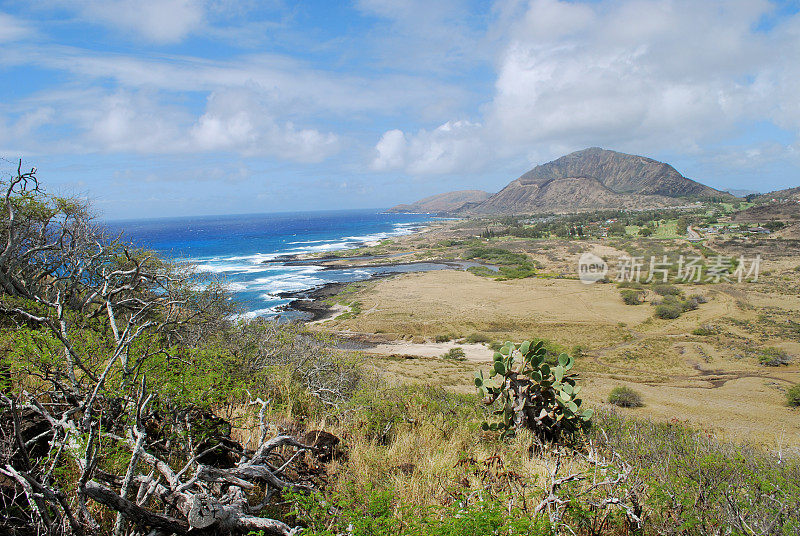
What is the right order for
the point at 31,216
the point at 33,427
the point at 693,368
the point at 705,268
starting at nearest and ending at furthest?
the point at 33,427
the point at 31,216
the point at 693,368
the point at 705,268

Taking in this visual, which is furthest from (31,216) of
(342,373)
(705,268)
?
(705,268)

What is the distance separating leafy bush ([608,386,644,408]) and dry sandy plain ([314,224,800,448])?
43 cm

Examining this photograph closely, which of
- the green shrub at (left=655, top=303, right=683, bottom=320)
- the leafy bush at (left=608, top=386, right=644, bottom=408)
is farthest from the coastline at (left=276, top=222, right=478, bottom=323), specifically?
the green shrub at (left=655, top=303, right=683, bottom=320)

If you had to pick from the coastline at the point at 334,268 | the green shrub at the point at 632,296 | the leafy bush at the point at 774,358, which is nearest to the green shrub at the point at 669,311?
the green shrub at the point at 632,296

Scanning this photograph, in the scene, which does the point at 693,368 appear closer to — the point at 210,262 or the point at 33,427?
the point at 33,427

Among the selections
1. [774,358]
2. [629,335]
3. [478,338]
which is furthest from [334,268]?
[774,358]

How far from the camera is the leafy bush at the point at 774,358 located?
21.1 metres

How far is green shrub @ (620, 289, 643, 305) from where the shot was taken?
3578 centimetres

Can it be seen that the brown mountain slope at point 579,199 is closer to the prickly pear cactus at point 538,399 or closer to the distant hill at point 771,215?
the distant hill at point 771,215

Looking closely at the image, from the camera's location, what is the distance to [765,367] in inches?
827

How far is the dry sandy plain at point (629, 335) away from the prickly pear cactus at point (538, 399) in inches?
268

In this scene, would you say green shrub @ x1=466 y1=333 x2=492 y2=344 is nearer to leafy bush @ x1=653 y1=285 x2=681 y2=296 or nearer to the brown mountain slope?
leafy bush @ x1=653 y1=285 x2=681 y2=296

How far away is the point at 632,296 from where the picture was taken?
36.3m

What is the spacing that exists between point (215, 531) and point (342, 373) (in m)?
5.76
